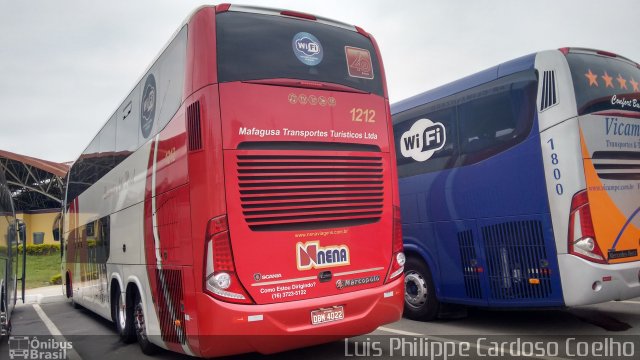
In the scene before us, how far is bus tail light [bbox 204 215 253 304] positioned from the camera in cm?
466

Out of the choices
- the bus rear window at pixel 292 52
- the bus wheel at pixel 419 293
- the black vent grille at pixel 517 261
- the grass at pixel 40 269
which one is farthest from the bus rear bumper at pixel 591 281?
the grass at pixel 40 269

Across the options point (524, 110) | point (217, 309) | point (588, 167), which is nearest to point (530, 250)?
point (588, 167)

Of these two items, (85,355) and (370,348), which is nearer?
(370,348)

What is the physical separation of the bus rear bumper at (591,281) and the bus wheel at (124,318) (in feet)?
18.2

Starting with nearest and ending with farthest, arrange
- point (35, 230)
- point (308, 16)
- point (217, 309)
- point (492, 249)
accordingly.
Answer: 1. point (217, 309)
2. point (308, 16)
3. point (492, 249)
4. point (35, 230)

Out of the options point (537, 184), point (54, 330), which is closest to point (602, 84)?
point (537, 184)

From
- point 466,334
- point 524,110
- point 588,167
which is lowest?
point 466,334

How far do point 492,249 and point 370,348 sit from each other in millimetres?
2095

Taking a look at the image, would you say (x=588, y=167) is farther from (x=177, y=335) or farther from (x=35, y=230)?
(x=35, y=230)

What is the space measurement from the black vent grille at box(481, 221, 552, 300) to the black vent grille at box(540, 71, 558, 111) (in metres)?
1.41

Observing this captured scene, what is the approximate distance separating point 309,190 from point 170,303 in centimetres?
192

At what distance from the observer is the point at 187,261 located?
5.02 m

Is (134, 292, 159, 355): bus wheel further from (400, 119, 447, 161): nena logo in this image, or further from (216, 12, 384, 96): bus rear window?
(400, 119, 447, 161): nena logo

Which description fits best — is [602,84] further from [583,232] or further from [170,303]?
[170,303]
